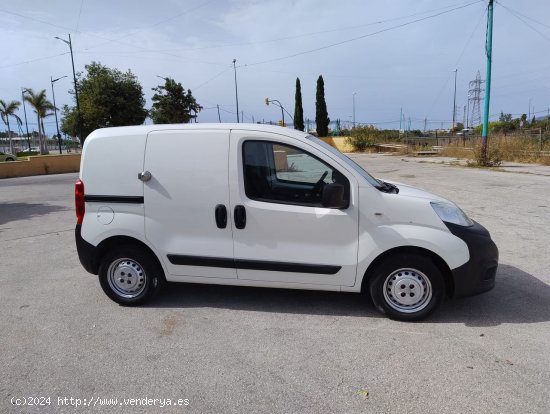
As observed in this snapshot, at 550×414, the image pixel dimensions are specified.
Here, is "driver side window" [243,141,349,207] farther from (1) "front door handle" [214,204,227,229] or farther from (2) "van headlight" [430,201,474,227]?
(2) "van headlight" [430,201,474,227]

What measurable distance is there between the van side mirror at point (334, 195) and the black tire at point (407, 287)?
0.66 m

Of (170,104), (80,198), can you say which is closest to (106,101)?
(170,104)

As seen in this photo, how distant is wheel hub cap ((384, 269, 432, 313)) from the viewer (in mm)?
3570

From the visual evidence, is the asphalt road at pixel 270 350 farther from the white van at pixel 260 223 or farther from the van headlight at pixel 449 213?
the van headlight at pixel 449 213

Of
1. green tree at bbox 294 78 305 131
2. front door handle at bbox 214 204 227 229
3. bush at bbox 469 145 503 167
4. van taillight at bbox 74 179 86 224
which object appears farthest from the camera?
green tree at bbox 294 78 305 131

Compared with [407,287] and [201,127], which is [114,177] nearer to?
[201,127]

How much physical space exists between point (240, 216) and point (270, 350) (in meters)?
1.18

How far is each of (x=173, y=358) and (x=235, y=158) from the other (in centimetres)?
175

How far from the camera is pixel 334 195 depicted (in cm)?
348

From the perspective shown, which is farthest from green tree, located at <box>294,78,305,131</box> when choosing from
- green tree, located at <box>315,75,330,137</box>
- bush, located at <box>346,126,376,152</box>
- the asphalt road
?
the asphalt road

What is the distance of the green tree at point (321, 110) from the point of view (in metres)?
52.7

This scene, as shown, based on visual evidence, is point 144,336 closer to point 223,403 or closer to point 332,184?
point 223,403

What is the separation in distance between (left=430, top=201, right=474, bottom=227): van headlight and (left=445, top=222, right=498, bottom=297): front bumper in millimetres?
72

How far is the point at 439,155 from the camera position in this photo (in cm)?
3072
